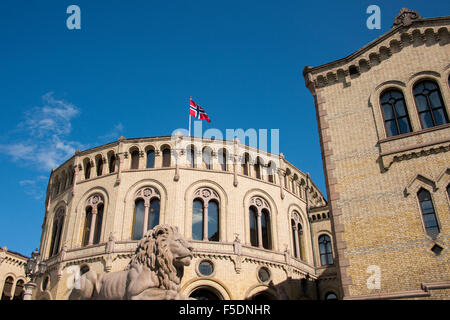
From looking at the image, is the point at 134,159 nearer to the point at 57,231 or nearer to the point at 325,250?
the point at 57,231

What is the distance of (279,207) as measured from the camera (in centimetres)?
3391

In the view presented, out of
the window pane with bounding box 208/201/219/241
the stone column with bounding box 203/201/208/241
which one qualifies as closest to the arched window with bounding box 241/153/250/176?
the window pane with bounding box 208/201/219/241

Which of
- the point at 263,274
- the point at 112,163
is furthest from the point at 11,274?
the point at 263,274

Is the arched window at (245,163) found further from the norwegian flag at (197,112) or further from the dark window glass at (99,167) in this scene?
the dark window glass at (99,167)

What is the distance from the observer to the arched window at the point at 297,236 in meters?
34.3

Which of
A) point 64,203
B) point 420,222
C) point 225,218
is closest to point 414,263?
point 420,222

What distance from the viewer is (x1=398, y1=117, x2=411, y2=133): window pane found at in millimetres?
17484

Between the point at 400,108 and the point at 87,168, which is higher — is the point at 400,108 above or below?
below

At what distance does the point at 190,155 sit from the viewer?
32.6 metres

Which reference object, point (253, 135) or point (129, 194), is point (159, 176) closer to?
point (129, 194)

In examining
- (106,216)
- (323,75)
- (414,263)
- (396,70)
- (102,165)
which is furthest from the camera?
(102,165)

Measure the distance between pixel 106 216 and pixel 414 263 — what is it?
22.6 meters

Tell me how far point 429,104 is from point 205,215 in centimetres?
1823

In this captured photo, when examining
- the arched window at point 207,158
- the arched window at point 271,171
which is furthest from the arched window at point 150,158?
the arched window at point 271,171
